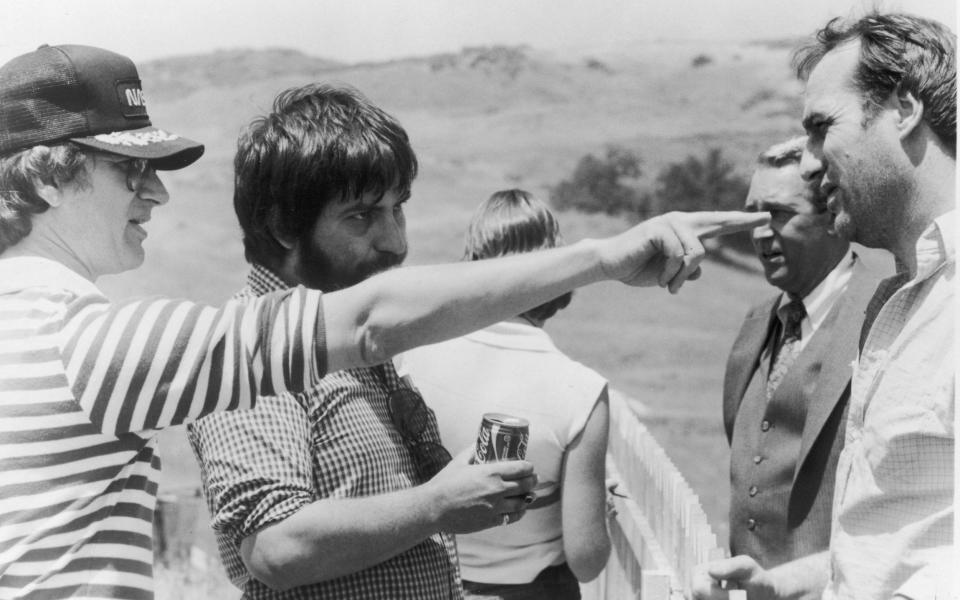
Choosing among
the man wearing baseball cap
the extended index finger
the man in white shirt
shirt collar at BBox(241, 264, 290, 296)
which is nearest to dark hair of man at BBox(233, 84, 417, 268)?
shirt collar at BBox(241, 264, 290, 296)

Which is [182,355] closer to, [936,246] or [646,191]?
[936,246]

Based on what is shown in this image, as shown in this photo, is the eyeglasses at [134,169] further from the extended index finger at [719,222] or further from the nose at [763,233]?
the nose at [763,233]

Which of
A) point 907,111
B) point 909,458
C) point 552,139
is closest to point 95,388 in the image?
point 909,458

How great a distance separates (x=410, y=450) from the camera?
1920mm

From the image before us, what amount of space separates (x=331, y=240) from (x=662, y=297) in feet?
20.8

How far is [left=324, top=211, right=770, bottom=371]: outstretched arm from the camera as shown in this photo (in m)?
1.44

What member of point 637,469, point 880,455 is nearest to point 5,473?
point 880,455

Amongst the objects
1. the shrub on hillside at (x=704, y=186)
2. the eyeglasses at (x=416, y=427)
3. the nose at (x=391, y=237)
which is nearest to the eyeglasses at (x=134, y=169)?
the nose at (x=391, y=237)

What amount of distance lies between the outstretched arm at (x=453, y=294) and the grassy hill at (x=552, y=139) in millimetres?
5327

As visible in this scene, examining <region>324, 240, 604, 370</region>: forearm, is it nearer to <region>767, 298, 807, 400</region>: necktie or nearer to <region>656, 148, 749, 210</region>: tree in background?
<region>767, 298, 807, 400</region>: necktie

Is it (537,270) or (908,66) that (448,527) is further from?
(908,66)

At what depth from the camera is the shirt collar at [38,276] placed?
4.64ft

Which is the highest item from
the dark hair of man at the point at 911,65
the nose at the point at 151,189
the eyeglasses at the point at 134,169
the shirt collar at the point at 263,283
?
the dark hair of man at the point at 911,65

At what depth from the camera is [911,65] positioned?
6.06ft
